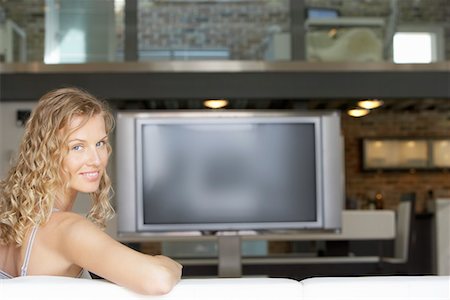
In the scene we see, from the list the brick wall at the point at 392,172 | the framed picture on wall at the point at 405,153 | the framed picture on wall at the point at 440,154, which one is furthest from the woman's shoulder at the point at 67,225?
the framed picture on wall at the point at 440,154

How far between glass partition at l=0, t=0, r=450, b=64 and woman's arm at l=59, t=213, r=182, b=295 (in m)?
6.27

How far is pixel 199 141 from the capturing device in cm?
320

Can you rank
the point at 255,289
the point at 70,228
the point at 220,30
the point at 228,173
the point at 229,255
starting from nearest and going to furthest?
the point at 255,289 < the point at 70,228 < the point at 228,173 < the point at 229,255 < the point at 220,30

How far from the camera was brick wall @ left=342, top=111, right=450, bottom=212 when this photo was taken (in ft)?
35.6

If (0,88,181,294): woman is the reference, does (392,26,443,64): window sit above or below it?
above

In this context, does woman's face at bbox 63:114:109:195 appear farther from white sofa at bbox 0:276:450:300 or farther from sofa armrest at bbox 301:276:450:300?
sofa armrest at bbox 301:276:450:300

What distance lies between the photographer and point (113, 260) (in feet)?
4.32

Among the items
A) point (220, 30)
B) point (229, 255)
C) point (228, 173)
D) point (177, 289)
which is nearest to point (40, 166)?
point (177, 289)

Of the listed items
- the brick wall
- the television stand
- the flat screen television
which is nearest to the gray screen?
the flat screen television

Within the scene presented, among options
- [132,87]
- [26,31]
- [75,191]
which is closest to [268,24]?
[132,87]

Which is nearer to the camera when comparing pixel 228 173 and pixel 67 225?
pixel 67 225

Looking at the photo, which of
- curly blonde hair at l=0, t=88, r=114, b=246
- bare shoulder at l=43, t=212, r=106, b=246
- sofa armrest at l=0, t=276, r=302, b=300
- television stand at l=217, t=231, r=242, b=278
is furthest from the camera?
television stand at l=217, t=231, r=242, b=278

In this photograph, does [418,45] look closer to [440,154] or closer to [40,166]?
[440,154]

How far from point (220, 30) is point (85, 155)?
642 centimetres
